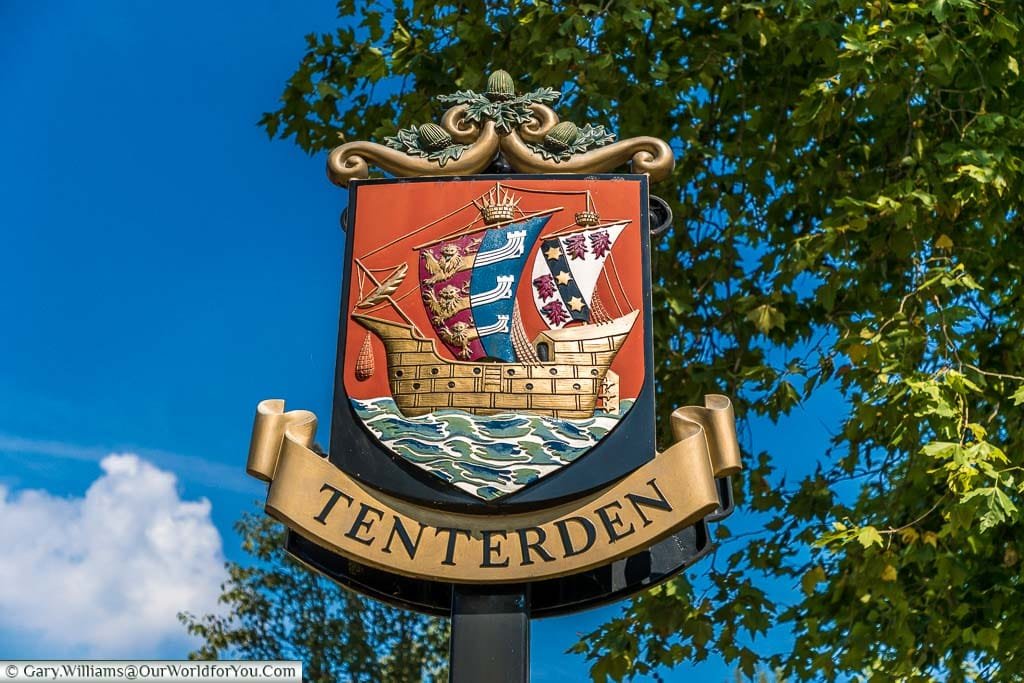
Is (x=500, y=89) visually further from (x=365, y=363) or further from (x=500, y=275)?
(x=365, y=363)

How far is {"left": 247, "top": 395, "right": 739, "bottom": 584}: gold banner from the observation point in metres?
4.57

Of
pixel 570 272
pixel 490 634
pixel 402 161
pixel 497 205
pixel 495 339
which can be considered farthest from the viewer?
pixel 402 161

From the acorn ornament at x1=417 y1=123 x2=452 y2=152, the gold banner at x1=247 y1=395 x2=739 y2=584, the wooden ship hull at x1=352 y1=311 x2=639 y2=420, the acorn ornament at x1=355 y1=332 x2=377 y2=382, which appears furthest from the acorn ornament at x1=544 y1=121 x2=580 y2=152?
the gold banner at x1=247 y1=395 x2=739 y2=584

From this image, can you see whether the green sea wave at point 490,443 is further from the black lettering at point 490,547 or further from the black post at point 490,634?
the black post at point 490,634

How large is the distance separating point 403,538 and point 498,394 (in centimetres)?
65

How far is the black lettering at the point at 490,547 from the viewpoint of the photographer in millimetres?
4594

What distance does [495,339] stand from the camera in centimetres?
502

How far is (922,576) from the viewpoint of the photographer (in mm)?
7961

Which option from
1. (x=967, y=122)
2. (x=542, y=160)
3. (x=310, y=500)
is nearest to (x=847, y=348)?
(x=967, y=122)

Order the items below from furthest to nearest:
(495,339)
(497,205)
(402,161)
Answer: (402,161), (497,205), (495,339)

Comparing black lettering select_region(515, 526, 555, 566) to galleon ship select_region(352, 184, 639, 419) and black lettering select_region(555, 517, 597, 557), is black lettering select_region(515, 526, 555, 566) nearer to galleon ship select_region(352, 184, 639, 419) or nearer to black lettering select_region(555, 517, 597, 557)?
black lettering select_region(555, 517, 597, 557)

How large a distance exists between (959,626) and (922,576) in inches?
14.4

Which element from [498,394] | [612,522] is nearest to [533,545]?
[612,522]

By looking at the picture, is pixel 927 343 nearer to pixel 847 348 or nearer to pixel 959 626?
pixel 847 348
